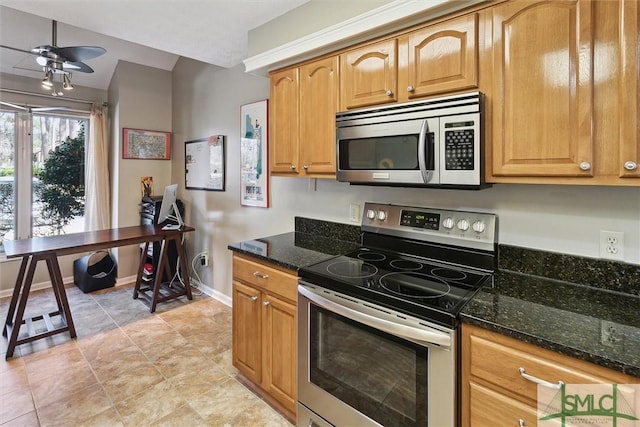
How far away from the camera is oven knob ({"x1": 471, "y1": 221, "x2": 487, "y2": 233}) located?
5.40ft

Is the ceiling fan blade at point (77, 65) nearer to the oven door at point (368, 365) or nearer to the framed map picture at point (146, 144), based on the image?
the framed map picture at point (146, 144)

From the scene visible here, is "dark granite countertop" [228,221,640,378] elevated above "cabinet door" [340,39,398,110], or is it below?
below

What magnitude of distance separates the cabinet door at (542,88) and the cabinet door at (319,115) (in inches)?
34.1

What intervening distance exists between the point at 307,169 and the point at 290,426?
4.94ft

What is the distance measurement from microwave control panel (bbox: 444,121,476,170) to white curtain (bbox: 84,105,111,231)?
4142mm

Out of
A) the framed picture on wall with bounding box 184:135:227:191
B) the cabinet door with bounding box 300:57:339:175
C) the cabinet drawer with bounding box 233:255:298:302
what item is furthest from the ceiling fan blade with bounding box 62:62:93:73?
the cabinet drawer with bounding box 233:255:298:302

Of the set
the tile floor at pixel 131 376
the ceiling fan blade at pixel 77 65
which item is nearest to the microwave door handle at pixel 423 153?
the tile floor at pixel 131 376

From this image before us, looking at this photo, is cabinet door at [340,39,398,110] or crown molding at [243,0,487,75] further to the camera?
cabinet door at [340,39,398,110]

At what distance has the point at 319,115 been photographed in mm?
1998

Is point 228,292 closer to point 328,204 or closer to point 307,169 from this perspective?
point 328,204

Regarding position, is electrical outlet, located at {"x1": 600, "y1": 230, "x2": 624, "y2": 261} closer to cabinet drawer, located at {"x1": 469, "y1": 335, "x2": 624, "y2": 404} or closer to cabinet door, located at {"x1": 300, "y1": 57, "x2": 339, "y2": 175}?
cabinet drawer, located at {"x1": 469, "y1": 335, "x2": 624, "y2": 404}

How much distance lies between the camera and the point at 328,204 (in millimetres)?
2422

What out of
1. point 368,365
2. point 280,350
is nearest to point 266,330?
point 280,350

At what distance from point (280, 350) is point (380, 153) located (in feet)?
4.03
